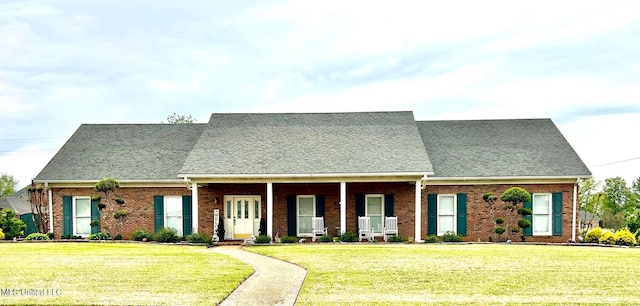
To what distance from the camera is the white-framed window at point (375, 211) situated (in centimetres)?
2657

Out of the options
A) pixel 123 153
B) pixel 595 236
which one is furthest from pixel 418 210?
pixel 123 153

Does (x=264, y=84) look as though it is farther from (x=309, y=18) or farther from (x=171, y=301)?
(x=171, y=301)

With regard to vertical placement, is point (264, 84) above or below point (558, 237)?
above

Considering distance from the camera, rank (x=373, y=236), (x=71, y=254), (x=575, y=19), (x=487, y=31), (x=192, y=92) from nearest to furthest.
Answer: (x=71, y=254) → (x=575, y=19) → (x=487, y=31) → (x=373, y=236) → (x=192, y=92)

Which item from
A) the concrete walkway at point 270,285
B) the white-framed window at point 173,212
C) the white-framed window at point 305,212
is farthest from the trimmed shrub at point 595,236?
the white-framed window at point 173,212

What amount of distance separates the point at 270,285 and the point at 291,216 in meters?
14.3

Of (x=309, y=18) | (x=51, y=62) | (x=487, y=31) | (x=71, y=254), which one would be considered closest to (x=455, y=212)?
(x=487, y=31)

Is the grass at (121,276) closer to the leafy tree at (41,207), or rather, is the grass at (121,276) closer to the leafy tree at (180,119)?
the leafy tree at (41,207)

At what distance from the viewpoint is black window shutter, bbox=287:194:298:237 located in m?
26.7

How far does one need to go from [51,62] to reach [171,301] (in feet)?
61.3

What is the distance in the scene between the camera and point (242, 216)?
27.2 m

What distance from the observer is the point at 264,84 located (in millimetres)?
30016

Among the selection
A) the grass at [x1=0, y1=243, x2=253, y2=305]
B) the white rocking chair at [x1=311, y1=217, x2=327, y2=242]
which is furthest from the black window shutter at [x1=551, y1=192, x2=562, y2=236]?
the grass at [x1=0, y1=243, x2=253, y2=305]

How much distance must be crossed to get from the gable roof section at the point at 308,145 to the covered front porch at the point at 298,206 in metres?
1.20
